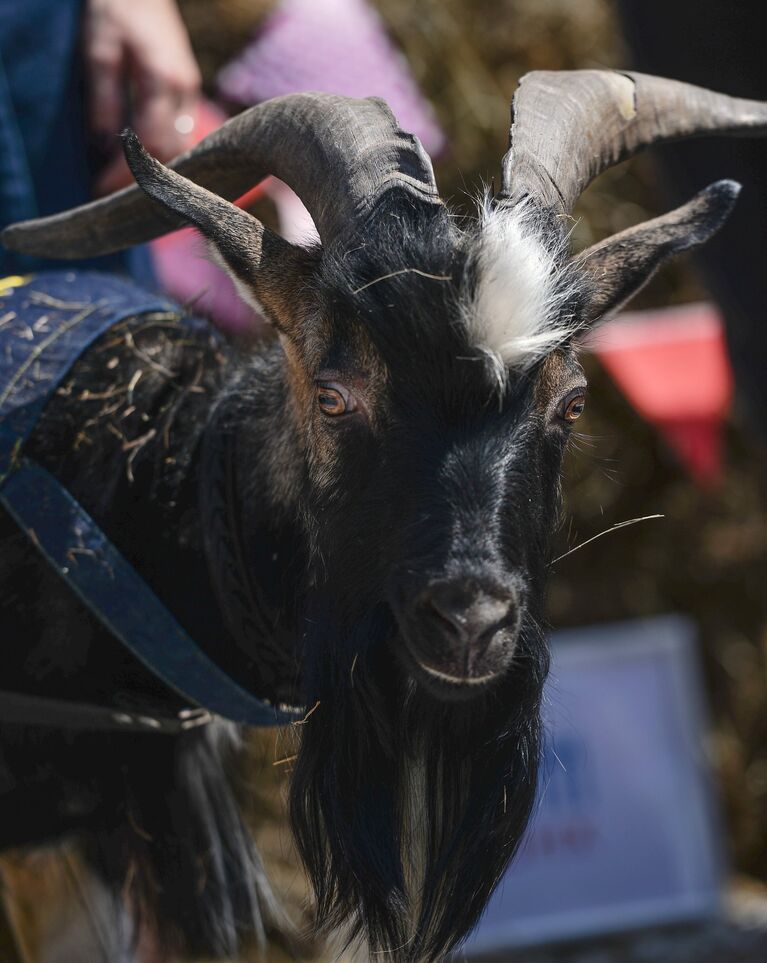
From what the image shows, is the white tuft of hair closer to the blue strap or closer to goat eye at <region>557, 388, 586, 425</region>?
goat eye at <region>557, 388, 586, 425</region>

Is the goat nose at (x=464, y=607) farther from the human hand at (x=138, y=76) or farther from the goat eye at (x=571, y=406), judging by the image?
the human hand at (x=138, y=76)

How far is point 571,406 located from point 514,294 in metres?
0.24

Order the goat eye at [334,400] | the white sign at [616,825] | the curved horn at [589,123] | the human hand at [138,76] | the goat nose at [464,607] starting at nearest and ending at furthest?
the goat nose at [464,607] < the goat eye at [334,400] < the curved horn at [589,123] < the human hand at [138,76] < the white sign at [616,825]

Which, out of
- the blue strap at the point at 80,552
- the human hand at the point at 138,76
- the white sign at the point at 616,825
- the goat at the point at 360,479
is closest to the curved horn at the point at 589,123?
the goat at the point at 360,479

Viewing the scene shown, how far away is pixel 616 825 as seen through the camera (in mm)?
4730

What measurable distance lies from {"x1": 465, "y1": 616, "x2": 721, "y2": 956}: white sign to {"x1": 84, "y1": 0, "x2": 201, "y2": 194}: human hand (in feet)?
7.54

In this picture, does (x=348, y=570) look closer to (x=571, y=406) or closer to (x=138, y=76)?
(x=571, y=406)

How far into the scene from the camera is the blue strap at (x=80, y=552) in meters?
2.23

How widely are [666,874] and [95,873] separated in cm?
254

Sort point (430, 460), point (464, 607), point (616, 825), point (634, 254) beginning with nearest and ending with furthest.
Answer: point (464, 607) < point (430, 460) < point (634, 254) < point (616, 825)

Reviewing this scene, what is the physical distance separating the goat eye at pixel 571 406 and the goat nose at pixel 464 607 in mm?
382

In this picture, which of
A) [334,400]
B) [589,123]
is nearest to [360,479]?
[334,400]

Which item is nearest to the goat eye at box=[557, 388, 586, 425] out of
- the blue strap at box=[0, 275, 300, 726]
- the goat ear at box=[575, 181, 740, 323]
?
the goat ear at box=[575, 181, 740, 323]

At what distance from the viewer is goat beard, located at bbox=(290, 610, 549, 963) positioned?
6.55 ft
